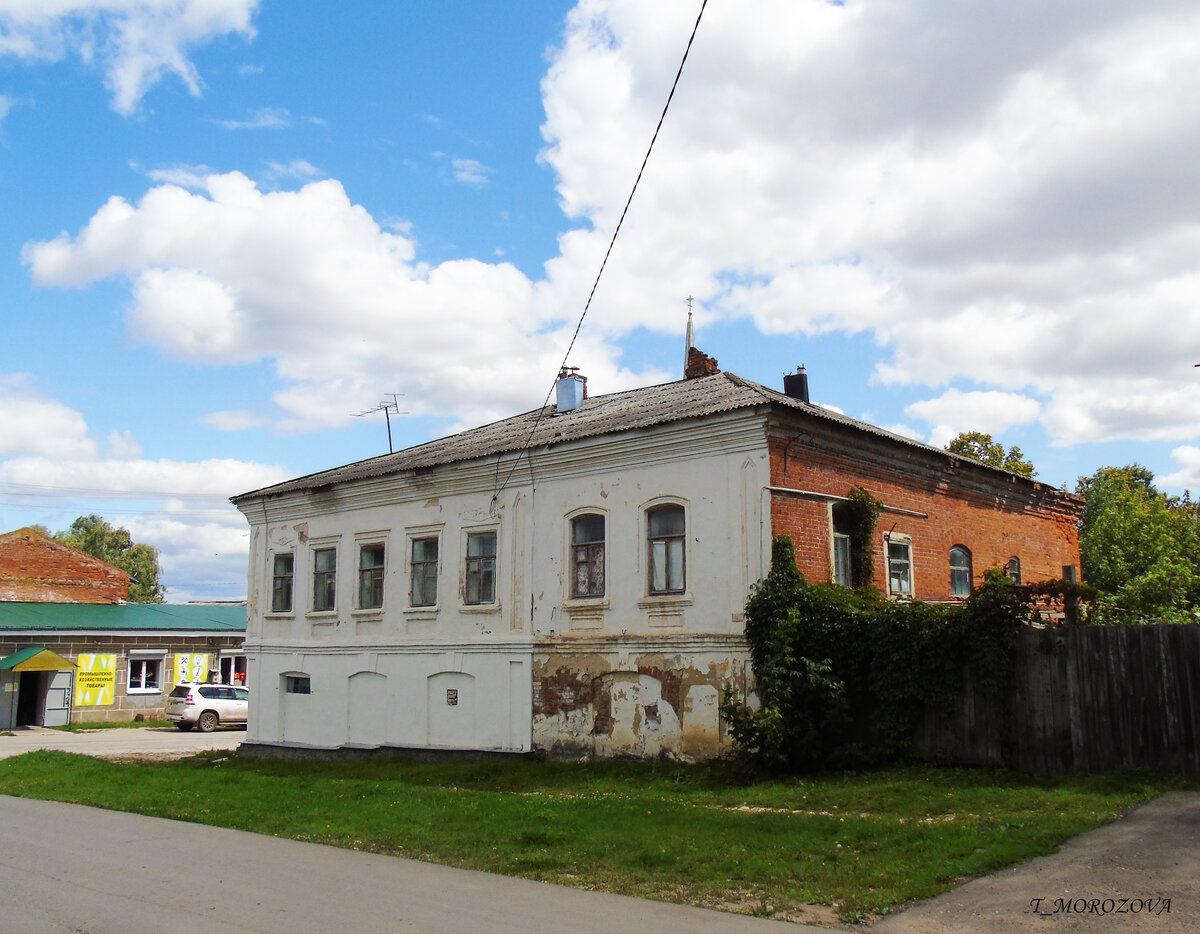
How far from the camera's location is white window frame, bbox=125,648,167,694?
3531 centimetres

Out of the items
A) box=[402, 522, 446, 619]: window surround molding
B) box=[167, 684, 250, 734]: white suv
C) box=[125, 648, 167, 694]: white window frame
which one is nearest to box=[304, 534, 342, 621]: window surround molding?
box=[402, 522, 446, 619]: window surround molding

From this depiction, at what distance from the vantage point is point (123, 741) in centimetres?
2831

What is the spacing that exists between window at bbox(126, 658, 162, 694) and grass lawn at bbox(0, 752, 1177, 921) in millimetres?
20193

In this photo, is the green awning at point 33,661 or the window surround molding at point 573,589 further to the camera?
the green awning at point 33,661

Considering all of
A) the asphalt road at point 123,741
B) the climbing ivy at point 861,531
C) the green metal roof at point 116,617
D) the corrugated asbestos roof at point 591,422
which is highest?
the corrugated asbestos roof at point 591,422

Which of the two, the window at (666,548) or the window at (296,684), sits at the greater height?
the window at (666,548)

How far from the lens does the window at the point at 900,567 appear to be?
57.8 ft

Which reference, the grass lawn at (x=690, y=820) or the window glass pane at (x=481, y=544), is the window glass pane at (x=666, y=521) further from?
the window glass pane at (x=481, y=544)

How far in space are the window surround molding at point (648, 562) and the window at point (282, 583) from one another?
34.2 ft

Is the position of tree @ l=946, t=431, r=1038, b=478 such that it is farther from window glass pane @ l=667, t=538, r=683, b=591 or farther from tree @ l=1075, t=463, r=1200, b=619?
window glass pane @ l=667, t=538, r=683, b=591

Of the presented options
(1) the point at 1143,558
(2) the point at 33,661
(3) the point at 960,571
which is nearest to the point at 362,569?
(3) the point at 960,571

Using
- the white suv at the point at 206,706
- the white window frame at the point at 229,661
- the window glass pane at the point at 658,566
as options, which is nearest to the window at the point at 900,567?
the window glass pane at the point at 658,566

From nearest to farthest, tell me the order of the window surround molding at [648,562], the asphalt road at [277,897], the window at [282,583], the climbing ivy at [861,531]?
the asphalt road at [277,897], the window surround molding at [648,562], the climbing ivy at [861,531], the window at [282,583]

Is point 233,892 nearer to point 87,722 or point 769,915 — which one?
point 769,915
